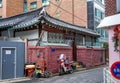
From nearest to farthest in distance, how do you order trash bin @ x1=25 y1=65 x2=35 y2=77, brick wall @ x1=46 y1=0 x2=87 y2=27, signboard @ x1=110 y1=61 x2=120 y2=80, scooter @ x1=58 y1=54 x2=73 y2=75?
signboard @ x1=110 y1=61 x2=120 y2=80, trash bin @ x1=25 y1=65 x2=35 y2=77, scooter @ x1=58 y1=54 x2=73 y2=75, brick wall @ x1=46 y1=0 x2=87 y2=27

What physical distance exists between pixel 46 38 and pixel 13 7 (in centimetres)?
2027

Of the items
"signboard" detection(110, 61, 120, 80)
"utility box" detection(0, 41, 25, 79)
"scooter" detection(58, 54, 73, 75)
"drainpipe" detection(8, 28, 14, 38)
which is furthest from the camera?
"drainpipe" detection(8, 28, 14, 38)

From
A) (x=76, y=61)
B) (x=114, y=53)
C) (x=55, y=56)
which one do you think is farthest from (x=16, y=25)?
(x=114, y=53)

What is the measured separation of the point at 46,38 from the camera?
1836cm

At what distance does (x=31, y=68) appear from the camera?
604 inches

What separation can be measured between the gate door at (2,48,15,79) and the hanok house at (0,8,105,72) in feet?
6.50

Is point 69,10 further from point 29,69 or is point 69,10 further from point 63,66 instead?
point 29,69

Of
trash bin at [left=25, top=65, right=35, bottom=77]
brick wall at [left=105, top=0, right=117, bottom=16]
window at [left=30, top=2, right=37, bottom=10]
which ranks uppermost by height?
window at [left=30, top=2, right=37, bottom=10]

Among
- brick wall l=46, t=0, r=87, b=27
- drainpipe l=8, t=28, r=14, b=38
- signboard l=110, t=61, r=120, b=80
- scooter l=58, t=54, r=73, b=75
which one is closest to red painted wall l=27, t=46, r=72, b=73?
scooter l=58, t=54, r=73, b=75

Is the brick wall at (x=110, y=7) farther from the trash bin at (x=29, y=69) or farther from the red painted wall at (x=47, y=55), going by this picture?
the trash bin at (x=29, y=69)

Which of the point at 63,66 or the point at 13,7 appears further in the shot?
the point at 13,7

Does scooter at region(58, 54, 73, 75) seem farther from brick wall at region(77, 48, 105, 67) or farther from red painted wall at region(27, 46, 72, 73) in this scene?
brick wall at region(77, 48, 105, 67)

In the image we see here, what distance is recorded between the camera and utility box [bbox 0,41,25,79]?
560 inches

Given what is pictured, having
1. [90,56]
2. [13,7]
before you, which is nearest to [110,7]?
[90,56]
